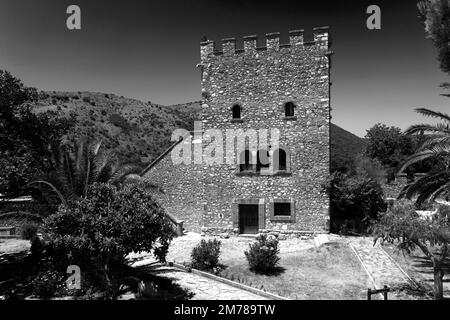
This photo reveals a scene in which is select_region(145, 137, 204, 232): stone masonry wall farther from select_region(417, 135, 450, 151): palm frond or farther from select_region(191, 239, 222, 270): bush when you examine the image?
select_region(417, 135, 450, 151): palm frond

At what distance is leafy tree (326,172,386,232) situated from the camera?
1739cm

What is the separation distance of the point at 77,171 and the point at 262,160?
9.93 meters

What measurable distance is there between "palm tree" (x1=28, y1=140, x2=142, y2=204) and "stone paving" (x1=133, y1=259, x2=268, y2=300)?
3947 mm

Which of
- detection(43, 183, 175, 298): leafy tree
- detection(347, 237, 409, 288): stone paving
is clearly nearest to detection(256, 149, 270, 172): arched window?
detection(347, 237, 409, 288): stone paving

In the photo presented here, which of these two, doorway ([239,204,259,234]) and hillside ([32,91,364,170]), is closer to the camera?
doorway ([239,204,259,234])

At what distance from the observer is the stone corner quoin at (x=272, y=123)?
1708 cm

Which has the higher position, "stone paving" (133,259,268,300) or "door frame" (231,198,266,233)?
"door frame" (231,198,266,233)

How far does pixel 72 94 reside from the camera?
6494 centimetres

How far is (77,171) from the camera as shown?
10.9 meters

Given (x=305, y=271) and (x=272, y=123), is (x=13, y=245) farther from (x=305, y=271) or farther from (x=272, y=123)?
(x=272, y=123)

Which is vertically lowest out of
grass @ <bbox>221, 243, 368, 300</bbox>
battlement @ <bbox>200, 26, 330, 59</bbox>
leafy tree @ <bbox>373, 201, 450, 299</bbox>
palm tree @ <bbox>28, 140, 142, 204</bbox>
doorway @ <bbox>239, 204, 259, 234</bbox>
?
grass @ <bbox>221, 243, 368, 300</bbox>

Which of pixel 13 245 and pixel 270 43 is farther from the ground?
pixel 270 43

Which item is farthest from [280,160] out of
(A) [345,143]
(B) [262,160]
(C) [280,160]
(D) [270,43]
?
(A) [345,143]
